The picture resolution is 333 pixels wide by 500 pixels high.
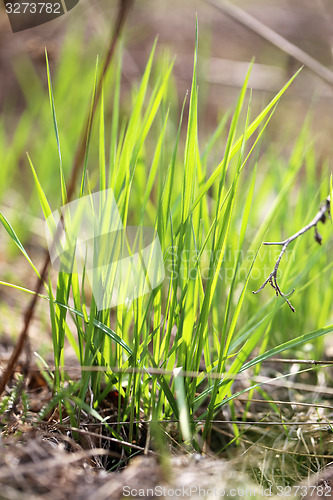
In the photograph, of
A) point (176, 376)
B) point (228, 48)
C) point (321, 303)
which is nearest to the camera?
point (176, 376)

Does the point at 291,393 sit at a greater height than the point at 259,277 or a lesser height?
lesser

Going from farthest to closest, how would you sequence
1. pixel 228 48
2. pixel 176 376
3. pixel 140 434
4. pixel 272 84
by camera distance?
pixel 228 48 < pixel 272 84 < pixel 140 434 < pixel 176 376

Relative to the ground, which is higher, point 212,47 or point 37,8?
point 212,47

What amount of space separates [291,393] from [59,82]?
1.62 metres

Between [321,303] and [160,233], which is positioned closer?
[160,233]

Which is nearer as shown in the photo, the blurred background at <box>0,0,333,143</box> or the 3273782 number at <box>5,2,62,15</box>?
the 3273782 number at <box>5,2,62,15</box>

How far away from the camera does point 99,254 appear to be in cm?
78

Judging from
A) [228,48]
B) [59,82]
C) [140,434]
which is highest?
[228,48]

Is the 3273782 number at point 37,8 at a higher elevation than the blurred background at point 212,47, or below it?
below

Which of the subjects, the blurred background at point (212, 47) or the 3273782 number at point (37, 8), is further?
the blurred background at point (212, 47)

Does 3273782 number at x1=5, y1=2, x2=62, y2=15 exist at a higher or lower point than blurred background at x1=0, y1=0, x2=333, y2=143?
lower

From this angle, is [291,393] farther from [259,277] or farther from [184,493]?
[184,493]

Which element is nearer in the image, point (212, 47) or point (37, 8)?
point (37, 8)

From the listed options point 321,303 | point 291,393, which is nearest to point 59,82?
point 321,303
